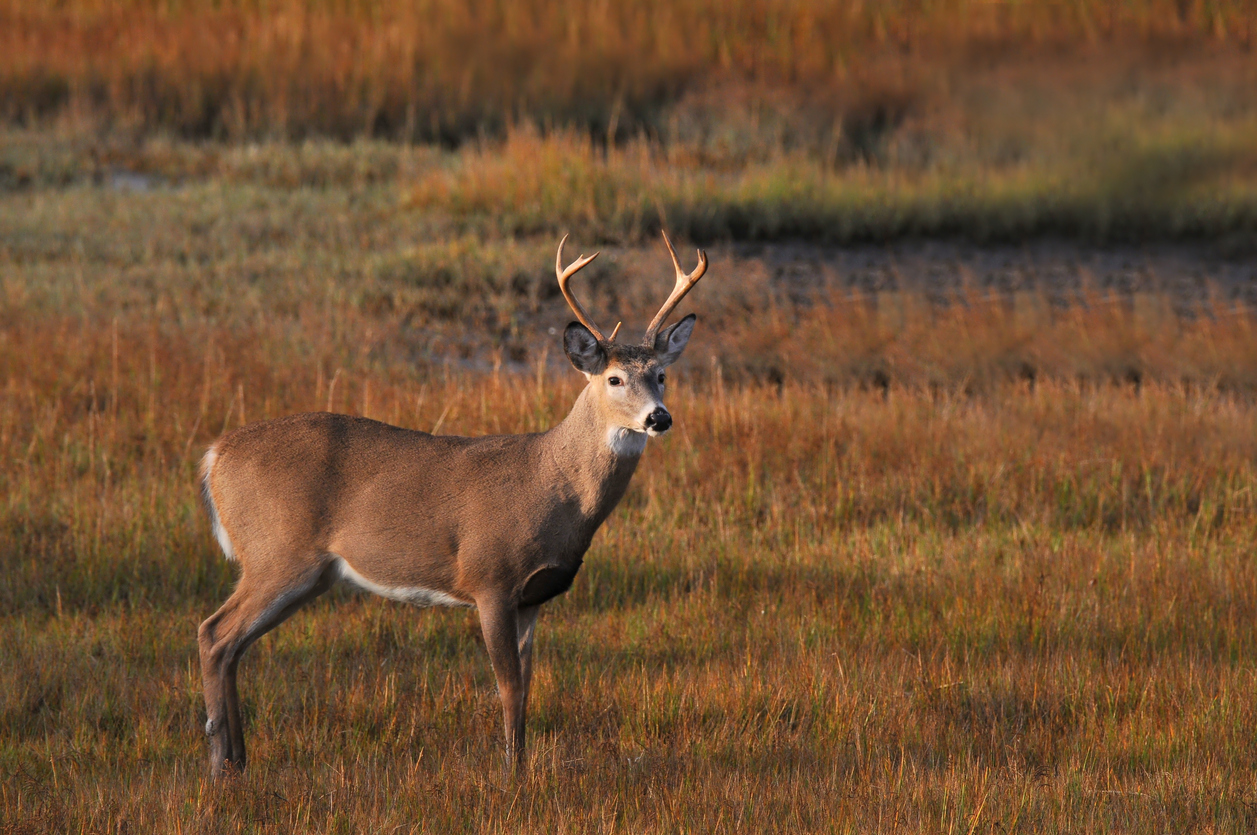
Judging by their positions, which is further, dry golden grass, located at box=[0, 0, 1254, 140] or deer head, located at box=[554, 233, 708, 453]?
dry golden grass, located at box=[0, 0, 1254, 140]

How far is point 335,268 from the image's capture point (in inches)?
561

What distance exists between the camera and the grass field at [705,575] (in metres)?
5.08

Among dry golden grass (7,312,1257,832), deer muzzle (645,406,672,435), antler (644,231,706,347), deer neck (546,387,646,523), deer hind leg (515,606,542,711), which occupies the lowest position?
dry golden grass (7,312,1257,832)

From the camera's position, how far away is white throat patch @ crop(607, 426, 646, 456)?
5.14m

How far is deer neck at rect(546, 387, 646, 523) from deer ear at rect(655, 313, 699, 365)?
363 millimetres

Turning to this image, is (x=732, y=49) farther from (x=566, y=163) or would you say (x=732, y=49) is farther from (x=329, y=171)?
(x=329, y=171)

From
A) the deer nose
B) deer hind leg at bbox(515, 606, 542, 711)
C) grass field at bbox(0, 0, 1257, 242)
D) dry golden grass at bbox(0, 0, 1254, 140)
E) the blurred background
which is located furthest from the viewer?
dry golden grass at bbox(0, 0, 1254, 140)

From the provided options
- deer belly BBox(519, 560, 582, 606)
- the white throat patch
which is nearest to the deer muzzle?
the white throat patch

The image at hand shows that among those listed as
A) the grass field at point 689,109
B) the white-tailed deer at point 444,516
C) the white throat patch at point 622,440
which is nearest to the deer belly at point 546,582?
the white-tailed deer at point 444,516

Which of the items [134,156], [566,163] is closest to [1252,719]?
[566,163]

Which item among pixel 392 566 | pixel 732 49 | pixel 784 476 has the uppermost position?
pixel 732 49

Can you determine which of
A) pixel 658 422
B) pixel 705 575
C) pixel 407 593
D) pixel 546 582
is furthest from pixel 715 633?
pixel 658 422

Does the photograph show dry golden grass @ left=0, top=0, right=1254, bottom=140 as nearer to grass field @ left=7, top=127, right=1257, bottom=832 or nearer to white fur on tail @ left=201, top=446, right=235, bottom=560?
grass field @ left=7, top=127, right=1257, bottom=832

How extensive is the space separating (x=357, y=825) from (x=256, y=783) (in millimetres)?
549
